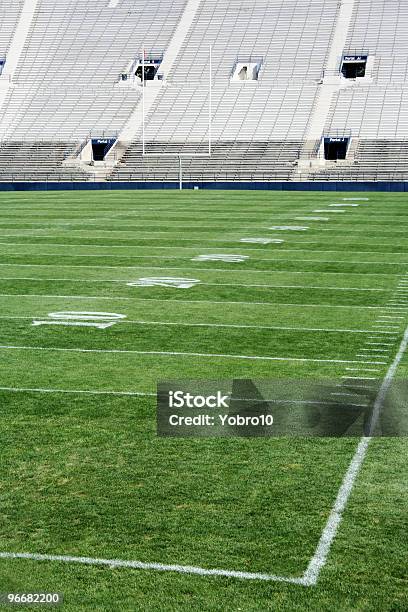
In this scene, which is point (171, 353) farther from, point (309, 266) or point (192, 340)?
point (309, 266)

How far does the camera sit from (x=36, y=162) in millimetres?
45406

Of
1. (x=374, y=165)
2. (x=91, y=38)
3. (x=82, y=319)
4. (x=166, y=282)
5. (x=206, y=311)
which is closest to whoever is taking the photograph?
(x=82, y=319)

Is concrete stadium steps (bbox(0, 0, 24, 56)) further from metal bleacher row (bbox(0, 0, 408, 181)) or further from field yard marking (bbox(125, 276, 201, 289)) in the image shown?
field yard marking (bbox(125, 276, 201, 289))

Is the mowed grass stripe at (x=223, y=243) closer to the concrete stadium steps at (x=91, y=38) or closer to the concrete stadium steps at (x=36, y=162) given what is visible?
the concrete stadium steps at (x=36, y=162)

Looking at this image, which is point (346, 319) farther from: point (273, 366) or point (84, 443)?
point (84, 443)

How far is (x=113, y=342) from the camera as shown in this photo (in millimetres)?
10062

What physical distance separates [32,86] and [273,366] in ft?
150

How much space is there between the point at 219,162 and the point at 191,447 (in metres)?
37.6

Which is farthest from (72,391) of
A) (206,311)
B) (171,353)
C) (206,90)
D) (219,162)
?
(206,90)

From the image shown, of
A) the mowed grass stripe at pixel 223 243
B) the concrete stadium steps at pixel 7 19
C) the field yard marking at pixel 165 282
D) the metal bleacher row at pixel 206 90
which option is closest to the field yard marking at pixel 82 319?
the field yard marking at pixel 165 282

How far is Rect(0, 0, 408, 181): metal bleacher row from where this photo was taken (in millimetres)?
43656

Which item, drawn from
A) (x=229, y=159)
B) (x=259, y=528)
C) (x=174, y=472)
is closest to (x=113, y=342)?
(x=174, y=472)

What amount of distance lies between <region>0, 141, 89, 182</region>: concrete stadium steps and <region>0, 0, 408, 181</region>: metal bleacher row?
76 millimetres

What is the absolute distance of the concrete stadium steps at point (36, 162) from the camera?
43344 mm
